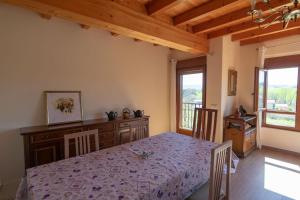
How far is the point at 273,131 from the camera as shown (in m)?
3.94

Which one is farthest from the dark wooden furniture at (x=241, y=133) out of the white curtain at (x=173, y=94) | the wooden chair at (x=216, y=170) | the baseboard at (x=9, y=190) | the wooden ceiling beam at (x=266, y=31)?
the baseboard at (x=9, y=190)

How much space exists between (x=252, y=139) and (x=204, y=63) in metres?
2.07

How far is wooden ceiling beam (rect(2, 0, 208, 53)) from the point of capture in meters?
1.82

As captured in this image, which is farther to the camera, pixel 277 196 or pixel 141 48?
pixel 141 48

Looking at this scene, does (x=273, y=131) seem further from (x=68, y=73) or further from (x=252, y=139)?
(x=68, y=73)

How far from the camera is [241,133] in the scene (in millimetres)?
3494

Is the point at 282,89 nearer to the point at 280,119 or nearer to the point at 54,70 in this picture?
the point at 280,119

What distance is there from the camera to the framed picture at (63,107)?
2.74m

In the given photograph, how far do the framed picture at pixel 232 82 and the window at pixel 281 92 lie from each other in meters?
0.49

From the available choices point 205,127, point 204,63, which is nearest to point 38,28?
point 205,127

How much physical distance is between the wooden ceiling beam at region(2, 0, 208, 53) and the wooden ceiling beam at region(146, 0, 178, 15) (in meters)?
0.12

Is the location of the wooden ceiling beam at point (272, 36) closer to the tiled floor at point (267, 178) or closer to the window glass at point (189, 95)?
the window glass at point (189, 95)

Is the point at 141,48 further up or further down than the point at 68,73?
further up

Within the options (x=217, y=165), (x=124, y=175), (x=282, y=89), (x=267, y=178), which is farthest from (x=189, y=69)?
(x=124, y=175)
